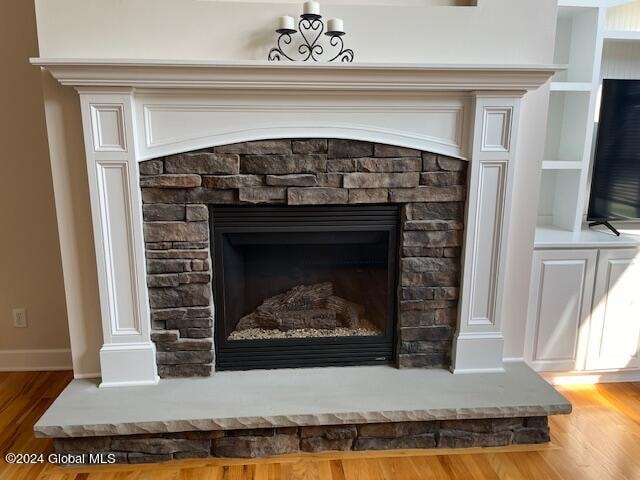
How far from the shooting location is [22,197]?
95.5 inches

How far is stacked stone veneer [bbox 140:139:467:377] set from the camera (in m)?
2.00

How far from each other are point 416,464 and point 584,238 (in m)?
1.43

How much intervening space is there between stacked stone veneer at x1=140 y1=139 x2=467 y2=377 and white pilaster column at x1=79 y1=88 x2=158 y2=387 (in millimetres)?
50

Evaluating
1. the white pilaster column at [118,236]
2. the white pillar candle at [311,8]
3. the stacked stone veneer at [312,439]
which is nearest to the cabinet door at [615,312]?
the stacked stone veneer at [312,439]

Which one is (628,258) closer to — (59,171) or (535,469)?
(535,469)

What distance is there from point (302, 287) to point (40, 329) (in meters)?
1.48

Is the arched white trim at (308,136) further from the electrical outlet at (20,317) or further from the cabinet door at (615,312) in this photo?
the electrical outlet at (20,317)

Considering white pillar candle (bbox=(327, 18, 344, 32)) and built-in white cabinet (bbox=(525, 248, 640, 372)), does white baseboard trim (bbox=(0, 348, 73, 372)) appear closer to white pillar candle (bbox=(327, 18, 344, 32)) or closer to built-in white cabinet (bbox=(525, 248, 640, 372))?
white pillar candle (bbox=(327, 18, 344, 32))

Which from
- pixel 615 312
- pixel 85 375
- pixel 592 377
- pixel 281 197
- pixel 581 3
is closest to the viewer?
pixel 281 197

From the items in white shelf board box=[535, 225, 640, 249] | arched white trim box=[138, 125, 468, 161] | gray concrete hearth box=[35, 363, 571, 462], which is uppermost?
arched white trim box=[138, 125, 468, 161]

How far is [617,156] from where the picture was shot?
8.06 ft

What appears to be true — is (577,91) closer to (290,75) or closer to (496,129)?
(496,129)

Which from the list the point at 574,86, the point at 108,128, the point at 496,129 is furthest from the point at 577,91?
the point at 108,128

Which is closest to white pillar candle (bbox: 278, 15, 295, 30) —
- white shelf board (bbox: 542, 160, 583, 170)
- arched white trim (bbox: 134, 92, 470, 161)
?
arched white trim (bbox: 134, 92, 470, 161)
